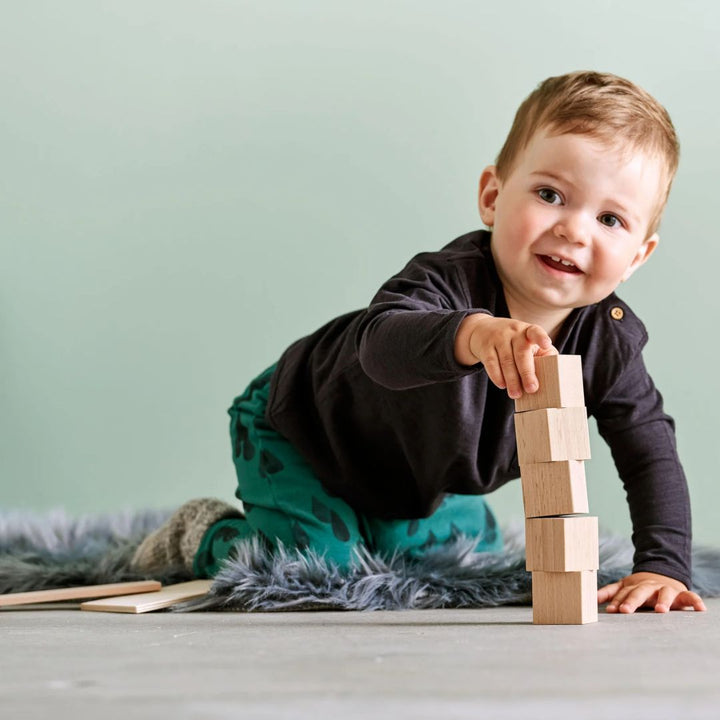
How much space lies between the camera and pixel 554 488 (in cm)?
81

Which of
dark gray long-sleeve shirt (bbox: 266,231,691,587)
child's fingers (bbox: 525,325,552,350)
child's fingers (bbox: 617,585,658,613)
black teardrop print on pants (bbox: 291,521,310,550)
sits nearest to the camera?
child's fingers (bbox: 525,325,552,350)

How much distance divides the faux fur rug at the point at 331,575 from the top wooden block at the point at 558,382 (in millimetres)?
310

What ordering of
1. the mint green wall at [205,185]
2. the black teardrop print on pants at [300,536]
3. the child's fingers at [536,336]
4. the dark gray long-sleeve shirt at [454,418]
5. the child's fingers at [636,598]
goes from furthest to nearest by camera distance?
1. the mint green wall at [205,185]
2. the black teardrop print on pants at [300,536]
3. the dark gray long-sleeve shirt at [454,418]
4. the child's fingers at [636,598]
5. the child's fingers at [536,336]

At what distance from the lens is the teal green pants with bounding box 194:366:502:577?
4.08 feet

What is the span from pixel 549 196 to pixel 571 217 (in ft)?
0.12

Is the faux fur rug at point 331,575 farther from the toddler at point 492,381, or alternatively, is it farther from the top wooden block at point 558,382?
the top wooden block at point 558,382

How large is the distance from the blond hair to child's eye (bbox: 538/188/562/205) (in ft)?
0.20

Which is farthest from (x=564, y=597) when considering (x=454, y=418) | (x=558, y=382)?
(x=454, y=418)

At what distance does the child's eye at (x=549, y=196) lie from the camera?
3.50 ft

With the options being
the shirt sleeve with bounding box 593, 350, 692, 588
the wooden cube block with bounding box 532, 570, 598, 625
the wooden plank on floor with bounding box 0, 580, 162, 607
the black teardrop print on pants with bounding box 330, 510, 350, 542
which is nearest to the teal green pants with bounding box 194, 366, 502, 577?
the black teardrop print on pants with bounding box 330, 510, 350, 542

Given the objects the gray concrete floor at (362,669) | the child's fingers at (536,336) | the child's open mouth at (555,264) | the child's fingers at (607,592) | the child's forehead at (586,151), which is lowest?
the gray concrete floor at (362,669)

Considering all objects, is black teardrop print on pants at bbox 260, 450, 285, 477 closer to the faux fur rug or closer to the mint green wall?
the faux fur rug

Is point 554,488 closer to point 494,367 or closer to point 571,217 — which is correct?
point 494,367

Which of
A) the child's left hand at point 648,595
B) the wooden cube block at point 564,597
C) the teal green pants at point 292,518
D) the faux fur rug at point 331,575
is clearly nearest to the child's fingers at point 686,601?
the child's left hand at point 648,595
